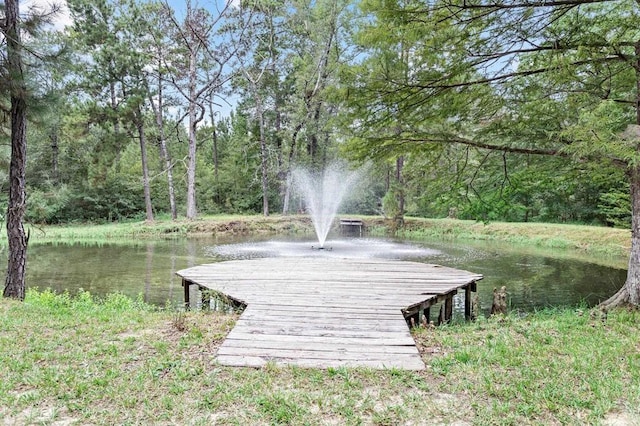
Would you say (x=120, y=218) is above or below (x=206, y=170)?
below

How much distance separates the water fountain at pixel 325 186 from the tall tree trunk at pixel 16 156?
17274 mm

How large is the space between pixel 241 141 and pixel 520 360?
2517cm

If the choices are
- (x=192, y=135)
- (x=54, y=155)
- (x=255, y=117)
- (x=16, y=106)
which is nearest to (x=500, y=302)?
(x=16, y=106)

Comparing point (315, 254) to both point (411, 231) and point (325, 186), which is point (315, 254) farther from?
point (325, 186)

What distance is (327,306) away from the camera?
4.29 meters

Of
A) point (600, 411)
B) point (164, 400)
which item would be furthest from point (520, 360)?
point (164, 400)

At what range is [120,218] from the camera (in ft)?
76.2

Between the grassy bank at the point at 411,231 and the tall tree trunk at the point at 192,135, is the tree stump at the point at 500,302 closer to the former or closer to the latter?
the grassy bank at the point at 411,231

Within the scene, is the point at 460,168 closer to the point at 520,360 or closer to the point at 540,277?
the point at 520,360

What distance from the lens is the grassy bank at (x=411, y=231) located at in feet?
45.5

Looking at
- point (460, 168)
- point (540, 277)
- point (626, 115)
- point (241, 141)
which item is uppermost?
point (241, 141)

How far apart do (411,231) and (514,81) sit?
48.1 ft

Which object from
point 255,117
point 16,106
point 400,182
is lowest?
point 400,182

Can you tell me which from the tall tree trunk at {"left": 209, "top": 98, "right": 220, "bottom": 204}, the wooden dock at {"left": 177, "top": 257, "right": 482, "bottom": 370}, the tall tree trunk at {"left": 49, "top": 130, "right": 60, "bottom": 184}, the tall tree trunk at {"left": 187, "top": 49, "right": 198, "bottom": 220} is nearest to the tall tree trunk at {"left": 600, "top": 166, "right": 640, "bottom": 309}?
the wooden dock at {"left": 177, "top": 257, "right": 482, "bottom": 370}
